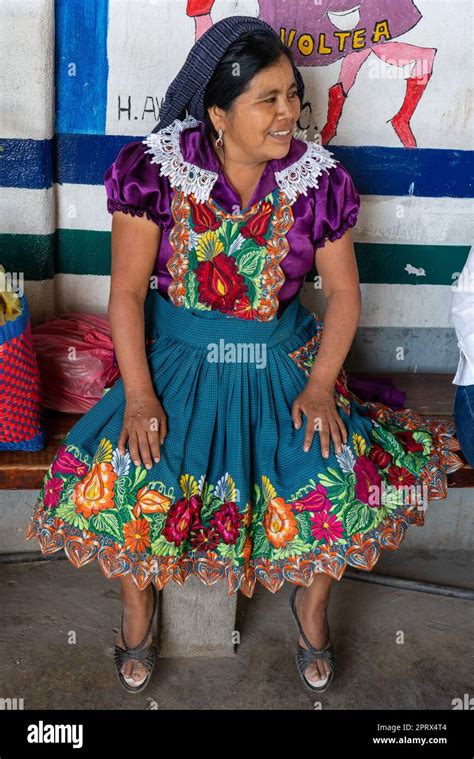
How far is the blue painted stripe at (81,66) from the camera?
10.2ft

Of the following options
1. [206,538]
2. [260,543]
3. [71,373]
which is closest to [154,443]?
[206,538]

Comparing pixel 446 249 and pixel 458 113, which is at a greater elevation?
pixel 458 113

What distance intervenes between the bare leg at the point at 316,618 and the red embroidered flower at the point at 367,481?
1.14 ft

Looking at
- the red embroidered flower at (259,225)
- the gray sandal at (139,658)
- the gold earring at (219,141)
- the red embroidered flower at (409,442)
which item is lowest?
the gray sandal at (139,658)

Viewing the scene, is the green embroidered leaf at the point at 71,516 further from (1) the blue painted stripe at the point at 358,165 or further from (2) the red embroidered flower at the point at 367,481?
(1) the blue painted stripe at the point at 358,165

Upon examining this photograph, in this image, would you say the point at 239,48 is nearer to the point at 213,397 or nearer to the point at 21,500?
the point at 213,397

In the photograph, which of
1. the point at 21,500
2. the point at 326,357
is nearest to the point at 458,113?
the point at 326,357

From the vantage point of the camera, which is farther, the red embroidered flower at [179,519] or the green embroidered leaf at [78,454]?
the green embroidered leaf at [78,454]

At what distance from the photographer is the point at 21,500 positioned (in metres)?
3.50

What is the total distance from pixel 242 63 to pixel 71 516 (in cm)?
144

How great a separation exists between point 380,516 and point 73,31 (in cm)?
203

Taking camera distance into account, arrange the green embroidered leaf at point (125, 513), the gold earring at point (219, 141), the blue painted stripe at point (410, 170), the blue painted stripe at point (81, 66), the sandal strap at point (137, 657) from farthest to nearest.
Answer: the blue painted stripe at point (410, 170) < the blue painted stripe at point (81, 66) < the sandal strap at point (137, 657) < the gold earring at point (219, 141) < the green embroidered leaf at point (125, 513)

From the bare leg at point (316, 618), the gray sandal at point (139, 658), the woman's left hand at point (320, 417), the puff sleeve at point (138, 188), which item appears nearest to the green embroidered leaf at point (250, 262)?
the puff sleeve at point (138, 188)

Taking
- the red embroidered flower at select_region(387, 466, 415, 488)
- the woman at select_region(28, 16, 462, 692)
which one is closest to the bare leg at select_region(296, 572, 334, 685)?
the woman at select_region(28, 16, 462, 692)
